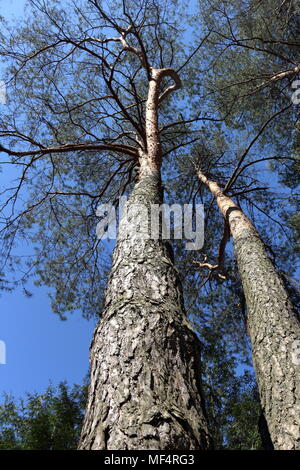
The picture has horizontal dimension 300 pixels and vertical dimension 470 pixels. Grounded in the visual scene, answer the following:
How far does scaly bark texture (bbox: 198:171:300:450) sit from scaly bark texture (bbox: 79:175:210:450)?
3.25 feet

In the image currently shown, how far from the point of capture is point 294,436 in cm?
188

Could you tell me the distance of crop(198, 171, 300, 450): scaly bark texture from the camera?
2018mm

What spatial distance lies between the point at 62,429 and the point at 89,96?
6207mm

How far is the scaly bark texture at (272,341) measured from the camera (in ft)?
6.62

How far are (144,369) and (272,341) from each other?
163cm

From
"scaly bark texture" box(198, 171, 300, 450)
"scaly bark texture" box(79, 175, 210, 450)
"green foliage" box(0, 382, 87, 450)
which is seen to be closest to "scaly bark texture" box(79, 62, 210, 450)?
"scaly bark texture" box(79, 175, 210, 450)

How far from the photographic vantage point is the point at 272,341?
252 cm

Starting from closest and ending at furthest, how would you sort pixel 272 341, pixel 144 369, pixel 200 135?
pixel 144 369, pixel 272 341, pixel 200 135

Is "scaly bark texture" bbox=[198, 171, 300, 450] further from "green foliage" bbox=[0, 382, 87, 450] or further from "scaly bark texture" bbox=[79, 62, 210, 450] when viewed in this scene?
"green foliage" bbox=[0, 382, 87, 450]

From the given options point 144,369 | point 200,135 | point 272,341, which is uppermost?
point 200,135

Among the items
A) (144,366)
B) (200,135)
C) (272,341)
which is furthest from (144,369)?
(200,135)

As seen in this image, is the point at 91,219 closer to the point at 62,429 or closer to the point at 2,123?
the point at 2,123

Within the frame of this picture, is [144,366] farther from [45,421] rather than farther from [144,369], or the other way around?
[45,421]
